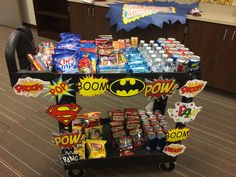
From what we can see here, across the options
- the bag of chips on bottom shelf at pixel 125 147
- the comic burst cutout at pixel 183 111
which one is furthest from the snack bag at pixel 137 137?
the comic burst cutout at pixel 183 111

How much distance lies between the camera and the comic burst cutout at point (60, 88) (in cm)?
105

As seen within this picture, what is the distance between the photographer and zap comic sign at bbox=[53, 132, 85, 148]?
1.22 metres

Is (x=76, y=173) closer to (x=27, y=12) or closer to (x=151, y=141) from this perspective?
(x=151, y=141)

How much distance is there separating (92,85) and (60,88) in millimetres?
151

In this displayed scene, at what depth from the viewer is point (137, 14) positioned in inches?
93.7

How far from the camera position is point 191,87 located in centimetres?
116

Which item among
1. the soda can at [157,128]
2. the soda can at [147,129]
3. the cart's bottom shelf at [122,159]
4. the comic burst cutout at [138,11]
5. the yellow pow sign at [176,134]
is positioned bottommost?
the cart's bottom shelf at [122,159]

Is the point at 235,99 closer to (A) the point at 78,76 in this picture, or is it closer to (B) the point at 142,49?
(B) the point at 142,49

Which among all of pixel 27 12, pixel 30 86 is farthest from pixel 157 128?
pixel 27 12

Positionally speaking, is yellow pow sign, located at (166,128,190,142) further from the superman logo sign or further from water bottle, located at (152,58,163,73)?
Result: the superman logo sign

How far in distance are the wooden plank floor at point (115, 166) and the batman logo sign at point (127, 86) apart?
0.67 metres

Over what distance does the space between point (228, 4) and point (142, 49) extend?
67.3 inches

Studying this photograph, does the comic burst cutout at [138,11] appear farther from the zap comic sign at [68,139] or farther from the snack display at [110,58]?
the zap comic sign at [68,139]

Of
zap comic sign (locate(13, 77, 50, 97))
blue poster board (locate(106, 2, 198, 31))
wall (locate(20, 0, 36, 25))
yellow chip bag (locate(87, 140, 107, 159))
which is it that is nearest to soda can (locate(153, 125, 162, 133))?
yellow chip bag (locate(87, 140, 107, 159))
